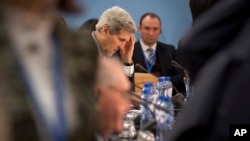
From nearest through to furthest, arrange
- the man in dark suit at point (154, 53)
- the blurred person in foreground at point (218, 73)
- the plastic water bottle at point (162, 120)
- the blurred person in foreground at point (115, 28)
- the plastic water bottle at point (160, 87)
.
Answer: the blurred person in foreground at point (218, 73)
the plastic water bottle at point (162, 120)
the plastic water bottle at point (160, 87)
the blurred person in foreground at point (115, 28)
the man in dark suit at point (154, 53)

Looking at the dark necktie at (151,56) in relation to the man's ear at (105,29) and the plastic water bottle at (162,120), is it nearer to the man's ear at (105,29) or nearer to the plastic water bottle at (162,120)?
the man's ear at (105,29)

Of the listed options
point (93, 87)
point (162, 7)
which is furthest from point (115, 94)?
point (162, 7)

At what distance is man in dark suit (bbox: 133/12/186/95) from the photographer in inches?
156

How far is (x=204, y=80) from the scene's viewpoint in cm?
64

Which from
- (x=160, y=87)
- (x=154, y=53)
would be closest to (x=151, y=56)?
(x=154, y=53)

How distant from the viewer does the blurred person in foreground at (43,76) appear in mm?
617

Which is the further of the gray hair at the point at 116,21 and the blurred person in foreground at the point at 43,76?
the gray hair at the point at 116,21

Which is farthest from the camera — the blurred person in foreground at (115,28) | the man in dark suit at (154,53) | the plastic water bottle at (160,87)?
the man in dark suit at (154,53)

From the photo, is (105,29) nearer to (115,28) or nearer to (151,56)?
(115,28)

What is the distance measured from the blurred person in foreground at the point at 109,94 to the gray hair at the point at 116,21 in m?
2.43

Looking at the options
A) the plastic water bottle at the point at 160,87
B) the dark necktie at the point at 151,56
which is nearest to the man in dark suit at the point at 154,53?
the dark necktie at the point at 151,56

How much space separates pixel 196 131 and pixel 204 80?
0.06m

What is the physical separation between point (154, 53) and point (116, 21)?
116 cm

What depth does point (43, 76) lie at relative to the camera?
646mm
